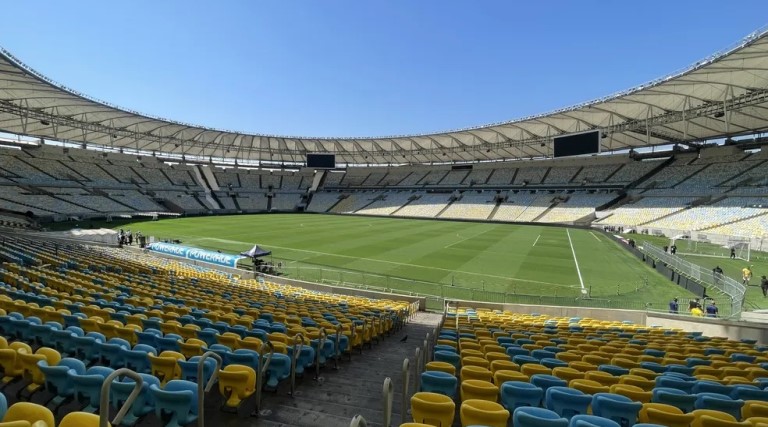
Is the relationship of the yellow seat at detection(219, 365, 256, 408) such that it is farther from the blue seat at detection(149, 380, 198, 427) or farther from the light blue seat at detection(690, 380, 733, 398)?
the light blue seat at detection(690, 380, 733, 398)

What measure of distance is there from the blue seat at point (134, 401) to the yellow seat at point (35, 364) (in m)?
0.99

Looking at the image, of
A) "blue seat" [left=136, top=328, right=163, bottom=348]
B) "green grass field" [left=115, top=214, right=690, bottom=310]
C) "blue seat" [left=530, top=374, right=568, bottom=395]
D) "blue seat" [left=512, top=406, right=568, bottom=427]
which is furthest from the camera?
"green grass field" [left=115, top=214, right=690, bottom=310]

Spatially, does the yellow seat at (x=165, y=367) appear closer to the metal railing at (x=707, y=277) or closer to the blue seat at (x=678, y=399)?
the blue seat at (x=678, y=399)

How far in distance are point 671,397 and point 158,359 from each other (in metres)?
5.71

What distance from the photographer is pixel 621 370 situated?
5.75 meters

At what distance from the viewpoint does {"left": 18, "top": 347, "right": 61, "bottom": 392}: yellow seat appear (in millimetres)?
4168

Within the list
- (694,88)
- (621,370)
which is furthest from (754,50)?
(621,370)

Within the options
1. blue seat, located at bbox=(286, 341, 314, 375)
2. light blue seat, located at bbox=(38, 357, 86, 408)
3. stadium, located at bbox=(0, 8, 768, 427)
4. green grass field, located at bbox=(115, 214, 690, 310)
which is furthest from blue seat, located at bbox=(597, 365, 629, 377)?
green grass field, located at bbox=(115, 214, 690, 310)

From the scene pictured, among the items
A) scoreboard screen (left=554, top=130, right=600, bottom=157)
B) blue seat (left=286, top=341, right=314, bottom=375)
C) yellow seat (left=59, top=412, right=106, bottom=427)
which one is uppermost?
scoreboard screen (left=554, top=130, right=600, bottom=157)

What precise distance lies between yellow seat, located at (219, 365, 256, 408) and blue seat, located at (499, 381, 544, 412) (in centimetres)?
284

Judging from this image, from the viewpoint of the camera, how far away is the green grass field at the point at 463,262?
775 inches

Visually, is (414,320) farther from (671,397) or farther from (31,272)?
(31,272)

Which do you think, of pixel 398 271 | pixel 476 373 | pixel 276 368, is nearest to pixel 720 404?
pixel 476 373

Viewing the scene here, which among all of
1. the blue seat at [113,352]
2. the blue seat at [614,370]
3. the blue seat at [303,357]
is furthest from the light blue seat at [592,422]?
the blue seat at [113,352]
